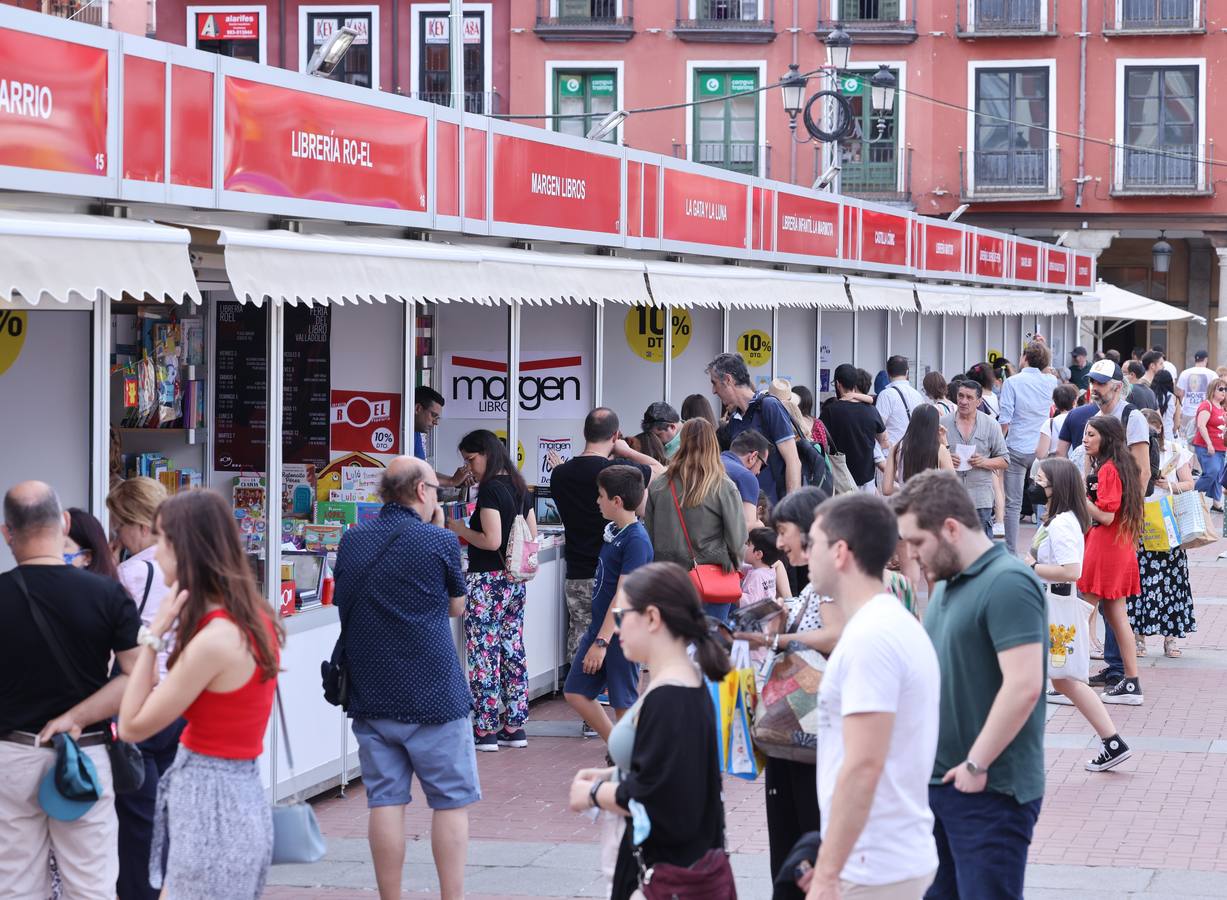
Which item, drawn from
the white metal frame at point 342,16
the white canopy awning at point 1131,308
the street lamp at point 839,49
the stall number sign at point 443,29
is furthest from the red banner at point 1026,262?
the white metal frame at point 342,16

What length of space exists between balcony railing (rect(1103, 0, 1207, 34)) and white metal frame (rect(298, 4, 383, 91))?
16324 mm

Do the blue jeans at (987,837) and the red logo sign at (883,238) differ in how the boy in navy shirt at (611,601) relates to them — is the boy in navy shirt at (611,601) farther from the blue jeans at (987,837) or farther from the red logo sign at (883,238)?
the red logo sign at (883,238)

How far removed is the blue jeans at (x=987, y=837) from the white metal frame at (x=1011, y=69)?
35.7m

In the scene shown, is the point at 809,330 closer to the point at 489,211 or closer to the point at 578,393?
the point at 578,393

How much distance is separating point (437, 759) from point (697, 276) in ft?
20.3

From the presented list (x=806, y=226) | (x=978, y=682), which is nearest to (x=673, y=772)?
(x=978, y=682)

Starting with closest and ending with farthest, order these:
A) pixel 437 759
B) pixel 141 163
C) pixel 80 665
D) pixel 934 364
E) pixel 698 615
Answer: pixel 698 615 → pixel 80 665 → pixel 437 759 → pixel 141 163 → pixel 934 364

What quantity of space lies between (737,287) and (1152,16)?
29.6 metres

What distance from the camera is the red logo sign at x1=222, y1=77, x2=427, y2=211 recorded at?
755 centimetres

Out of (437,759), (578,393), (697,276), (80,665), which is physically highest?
(697,276)

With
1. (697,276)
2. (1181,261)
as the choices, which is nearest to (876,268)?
(697,276)

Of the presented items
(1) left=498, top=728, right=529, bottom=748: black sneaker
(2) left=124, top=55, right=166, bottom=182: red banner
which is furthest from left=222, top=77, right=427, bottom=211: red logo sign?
(1) left=498, top=728, right=529, bottom=748: black sneaker

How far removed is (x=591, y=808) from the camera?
4449 millimetres

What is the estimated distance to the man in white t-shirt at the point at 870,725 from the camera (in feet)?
12.8
